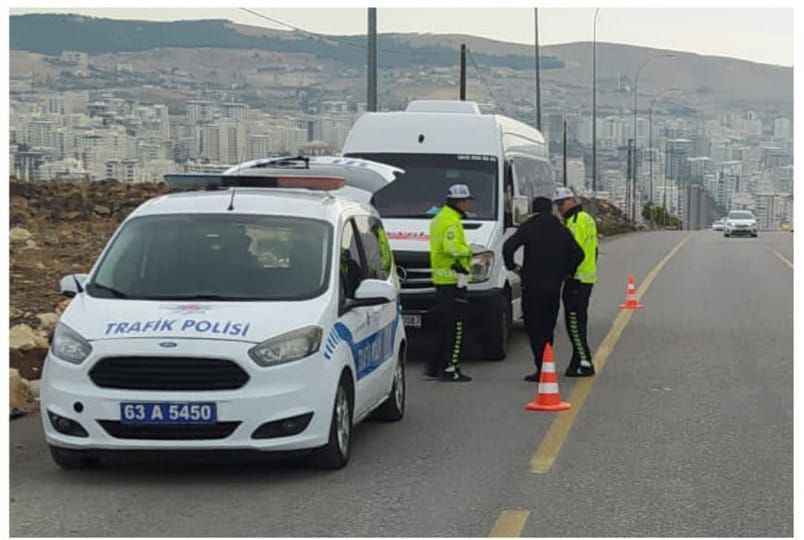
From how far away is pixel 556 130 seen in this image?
83750 millimetres

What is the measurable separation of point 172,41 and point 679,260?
1369 cm

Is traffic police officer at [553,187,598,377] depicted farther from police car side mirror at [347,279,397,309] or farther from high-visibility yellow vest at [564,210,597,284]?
police car side mirror at [347,279,397,309]

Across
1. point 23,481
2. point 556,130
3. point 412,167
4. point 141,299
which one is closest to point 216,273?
point 141,299

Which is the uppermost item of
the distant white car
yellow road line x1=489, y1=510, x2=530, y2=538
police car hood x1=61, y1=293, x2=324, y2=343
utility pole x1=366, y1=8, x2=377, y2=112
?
utility pole x1=366, y1=8, x2=377, y2=112

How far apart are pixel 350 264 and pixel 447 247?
309cm

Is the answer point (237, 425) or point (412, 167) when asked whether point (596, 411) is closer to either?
point (237, 425)

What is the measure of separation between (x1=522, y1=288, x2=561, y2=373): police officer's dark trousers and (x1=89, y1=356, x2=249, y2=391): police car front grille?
5.08 metres

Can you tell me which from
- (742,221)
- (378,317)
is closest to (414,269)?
(378,317)

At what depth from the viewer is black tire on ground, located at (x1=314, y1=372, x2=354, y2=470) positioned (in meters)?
8.74

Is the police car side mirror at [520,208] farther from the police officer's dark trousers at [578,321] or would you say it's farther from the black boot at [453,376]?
the black boot at [453,376]

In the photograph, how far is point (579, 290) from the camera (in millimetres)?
13586

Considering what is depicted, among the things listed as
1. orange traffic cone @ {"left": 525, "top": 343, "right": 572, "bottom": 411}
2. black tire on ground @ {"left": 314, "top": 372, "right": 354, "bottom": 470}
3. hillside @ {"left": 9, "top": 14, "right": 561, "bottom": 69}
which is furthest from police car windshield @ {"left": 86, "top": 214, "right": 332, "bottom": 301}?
hillside @ {"left": 9, "top": 14, "right": 561, "bottom": 69}

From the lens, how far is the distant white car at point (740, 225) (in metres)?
64.0

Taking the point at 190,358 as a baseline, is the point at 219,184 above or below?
above
